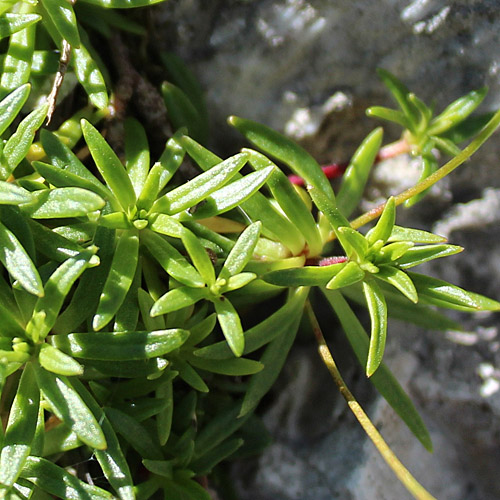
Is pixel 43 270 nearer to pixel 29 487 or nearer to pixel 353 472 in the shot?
pixel 29 487

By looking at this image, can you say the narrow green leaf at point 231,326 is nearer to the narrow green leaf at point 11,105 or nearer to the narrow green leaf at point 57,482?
the narrow green leaf at point 57,482

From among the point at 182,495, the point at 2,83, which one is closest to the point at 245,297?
the point at 182,495

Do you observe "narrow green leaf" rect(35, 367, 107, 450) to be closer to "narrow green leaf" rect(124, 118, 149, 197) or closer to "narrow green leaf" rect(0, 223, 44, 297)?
"narrow green leaf" rect(0, 223, 44, 297)

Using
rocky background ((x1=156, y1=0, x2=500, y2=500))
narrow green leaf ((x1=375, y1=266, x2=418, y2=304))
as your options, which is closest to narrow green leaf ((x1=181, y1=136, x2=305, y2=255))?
narrow green leaf ((x1=375, y1=266, x2=418, y2=304))

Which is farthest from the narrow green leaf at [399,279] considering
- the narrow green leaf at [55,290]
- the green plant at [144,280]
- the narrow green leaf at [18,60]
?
the narrow green leaf at [18,60]

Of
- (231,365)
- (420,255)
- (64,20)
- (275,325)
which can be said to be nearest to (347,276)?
(420,255)

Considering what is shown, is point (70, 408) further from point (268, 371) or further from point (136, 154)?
point (136, 154)
